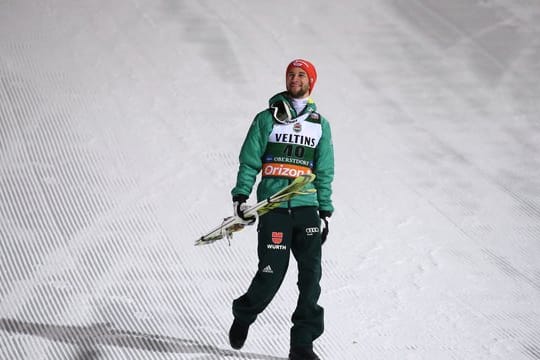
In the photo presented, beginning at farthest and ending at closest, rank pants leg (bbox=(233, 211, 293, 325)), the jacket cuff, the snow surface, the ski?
the snow surface → the jacket cuff → pants leg (bbox=(233, 211, 293, 325)) → the ski

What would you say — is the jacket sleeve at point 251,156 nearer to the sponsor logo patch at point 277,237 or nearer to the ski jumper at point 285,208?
the ski jumper at point 285,208

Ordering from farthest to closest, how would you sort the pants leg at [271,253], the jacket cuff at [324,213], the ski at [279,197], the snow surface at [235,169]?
1. the snow surface at [235,169]
2. the jacket cuff at [324,213]
3. the pants leg at [271,253]
4. the ski at [279,197]

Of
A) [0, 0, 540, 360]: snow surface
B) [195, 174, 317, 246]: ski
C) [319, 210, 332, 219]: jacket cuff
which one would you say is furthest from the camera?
[0, 0, 540, 360]: snow surface

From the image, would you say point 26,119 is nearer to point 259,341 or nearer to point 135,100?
point 135,100

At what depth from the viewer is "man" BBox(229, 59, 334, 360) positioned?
140 inches

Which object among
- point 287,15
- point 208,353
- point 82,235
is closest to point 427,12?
point 287,15

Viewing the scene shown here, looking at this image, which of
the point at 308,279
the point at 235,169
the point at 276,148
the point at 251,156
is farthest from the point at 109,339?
the point at 235,169

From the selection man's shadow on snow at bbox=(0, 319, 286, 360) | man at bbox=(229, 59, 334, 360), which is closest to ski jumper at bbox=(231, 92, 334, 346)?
man at bbox=(229, 59, 334, 360)

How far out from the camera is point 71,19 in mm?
7207

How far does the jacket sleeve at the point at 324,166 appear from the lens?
3.65 metres

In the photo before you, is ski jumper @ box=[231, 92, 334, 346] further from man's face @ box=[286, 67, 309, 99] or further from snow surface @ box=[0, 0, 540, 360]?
snow surface @ box=[0, 0, 540, 360]

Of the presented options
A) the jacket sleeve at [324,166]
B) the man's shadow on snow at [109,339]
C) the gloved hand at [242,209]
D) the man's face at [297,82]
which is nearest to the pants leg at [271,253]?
the gloved hand at [242,209]

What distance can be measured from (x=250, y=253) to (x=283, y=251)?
1160 millimetres

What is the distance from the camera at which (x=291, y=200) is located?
3.58 metres
